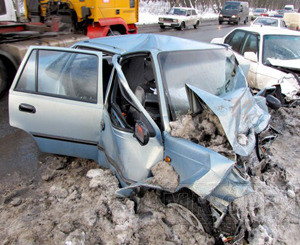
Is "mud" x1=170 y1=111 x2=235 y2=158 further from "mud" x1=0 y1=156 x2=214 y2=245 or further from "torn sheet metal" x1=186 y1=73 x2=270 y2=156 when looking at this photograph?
"mud" x1=0 y1=156 x2=214 y2=245

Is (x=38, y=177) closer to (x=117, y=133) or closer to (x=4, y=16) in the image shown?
(x=117, y=133)

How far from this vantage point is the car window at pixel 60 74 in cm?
331

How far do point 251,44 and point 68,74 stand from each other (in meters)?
4.54

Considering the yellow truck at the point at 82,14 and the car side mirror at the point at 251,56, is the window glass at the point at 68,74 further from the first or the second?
the yellow truck at the point at 82,14

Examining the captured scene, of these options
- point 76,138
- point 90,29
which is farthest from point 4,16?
point 76,138

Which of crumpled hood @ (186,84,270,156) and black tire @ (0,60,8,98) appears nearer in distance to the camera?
crumpled hood @ (186,84,270,156)

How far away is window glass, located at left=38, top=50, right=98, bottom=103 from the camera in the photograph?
129 inches

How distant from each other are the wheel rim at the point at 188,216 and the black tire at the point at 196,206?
0.06 feet

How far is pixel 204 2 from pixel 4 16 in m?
39.0

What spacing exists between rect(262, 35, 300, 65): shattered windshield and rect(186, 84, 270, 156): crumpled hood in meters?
3.39

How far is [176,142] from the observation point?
245 centimetres

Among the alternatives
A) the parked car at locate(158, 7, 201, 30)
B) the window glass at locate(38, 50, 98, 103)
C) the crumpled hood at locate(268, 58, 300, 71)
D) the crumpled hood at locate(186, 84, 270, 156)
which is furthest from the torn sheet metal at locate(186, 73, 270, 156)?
the parked car at locate(158, 7, 201, 30)

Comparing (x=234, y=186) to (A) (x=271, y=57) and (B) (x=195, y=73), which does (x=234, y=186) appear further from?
(A) (x=271, y=57)

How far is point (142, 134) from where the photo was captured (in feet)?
7.80
